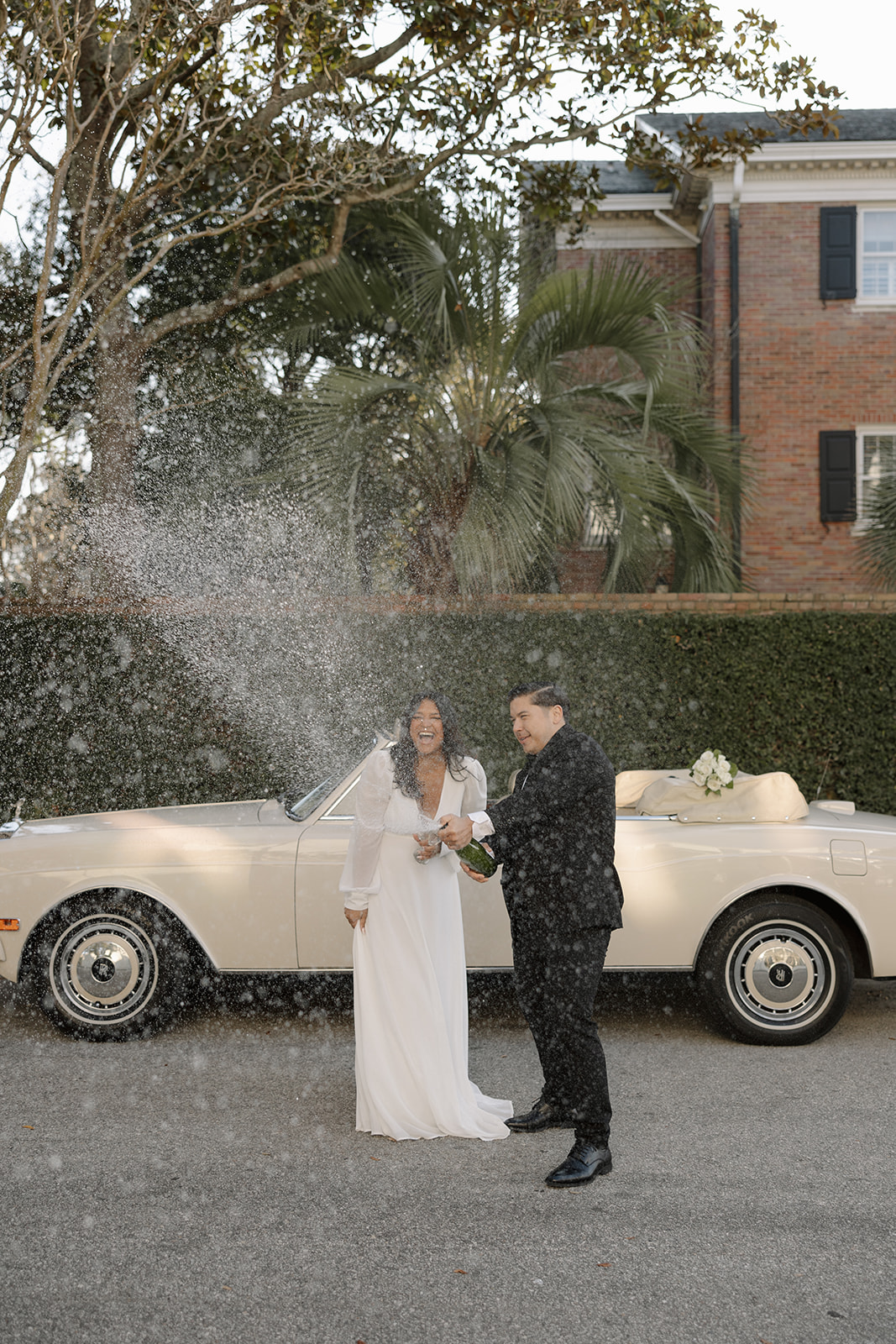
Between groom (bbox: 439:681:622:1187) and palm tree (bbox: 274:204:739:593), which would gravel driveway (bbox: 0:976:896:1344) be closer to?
groom (bbox: 439:681:622:1187)

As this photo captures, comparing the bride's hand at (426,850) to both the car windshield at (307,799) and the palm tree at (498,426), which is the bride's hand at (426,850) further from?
the palm tree at (498,426)

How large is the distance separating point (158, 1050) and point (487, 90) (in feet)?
33.0

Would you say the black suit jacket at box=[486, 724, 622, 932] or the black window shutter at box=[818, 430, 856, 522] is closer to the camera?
the black suit jacket at box=[486, 724, 622, 932]

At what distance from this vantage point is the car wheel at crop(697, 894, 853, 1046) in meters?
5.43

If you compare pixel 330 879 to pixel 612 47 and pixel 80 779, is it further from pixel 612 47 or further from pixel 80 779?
pixel 612 47

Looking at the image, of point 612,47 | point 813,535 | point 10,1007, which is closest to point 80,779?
point 10,1007

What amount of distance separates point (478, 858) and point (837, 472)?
1480cm

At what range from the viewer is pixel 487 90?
11875mm

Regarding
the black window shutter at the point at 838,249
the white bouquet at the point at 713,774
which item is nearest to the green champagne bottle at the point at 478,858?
the white bouquet at the point at 713,774

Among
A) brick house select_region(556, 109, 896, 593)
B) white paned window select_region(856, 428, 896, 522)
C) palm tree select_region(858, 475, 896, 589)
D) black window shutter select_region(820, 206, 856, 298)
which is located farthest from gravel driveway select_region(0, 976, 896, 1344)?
black window shutter select_region(820, 206, 856, 298)

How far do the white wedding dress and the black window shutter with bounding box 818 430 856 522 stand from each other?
14.4 metres

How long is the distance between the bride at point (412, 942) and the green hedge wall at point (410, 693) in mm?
5091

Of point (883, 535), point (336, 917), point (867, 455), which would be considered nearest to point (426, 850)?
point (336, 917)

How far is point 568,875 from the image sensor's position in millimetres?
4062
